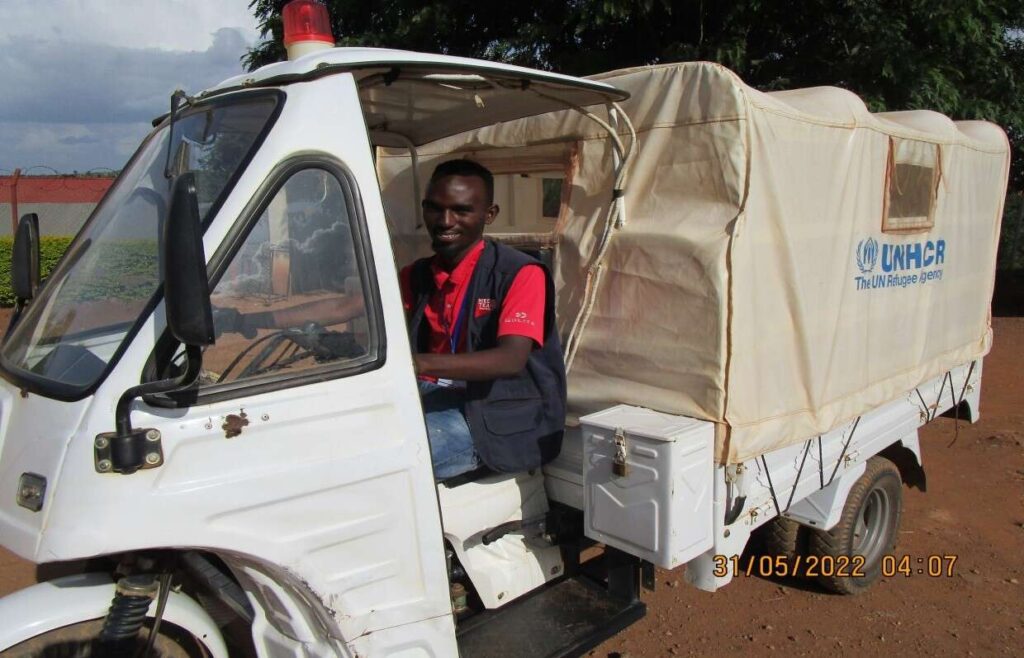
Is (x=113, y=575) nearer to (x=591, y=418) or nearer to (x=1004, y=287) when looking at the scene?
(x=591, y=418)

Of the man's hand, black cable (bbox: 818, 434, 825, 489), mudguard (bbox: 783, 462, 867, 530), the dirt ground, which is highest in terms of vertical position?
the man's hand

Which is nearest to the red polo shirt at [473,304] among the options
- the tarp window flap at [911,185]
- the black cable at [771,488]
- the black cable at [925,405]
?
the black cable at [771,488]

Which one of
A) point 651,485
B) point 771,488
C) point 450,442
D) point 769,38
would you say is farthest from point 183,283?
point 769,38

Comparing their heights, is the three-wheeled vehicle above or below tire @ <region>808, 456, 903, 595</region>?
above

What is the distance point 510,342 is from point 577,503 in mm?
816

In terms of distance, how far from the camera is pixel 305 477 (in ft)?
6.88

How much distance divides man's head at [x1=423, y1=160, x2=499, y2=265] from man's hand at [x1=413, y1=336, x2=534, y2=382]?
48 centimetres

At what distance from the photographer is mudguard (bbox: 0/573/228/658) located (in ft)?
6.36

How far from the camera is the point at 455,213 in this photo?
2.88m

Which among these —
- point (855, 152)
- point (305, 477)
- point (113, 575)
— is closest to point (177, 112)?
point (305, 477)

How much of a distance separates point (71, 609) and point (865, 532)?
3.74 meters

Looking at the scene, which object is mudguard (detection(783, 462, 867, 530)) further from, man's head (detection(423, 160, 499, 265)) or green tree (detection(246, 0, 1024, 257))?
green tree (detection(246, 0, 1024, 257))

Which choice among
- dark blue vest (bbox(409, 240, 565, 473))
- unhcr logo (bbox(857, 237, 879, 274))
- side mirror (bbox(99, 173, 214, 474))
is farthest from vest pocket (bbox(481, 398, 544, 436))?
unhcr logo (bbox(857, 237, 879, 274))

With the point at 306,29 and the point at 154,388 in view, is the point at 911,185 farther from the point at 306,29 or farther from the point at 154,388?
the point at 154,388
